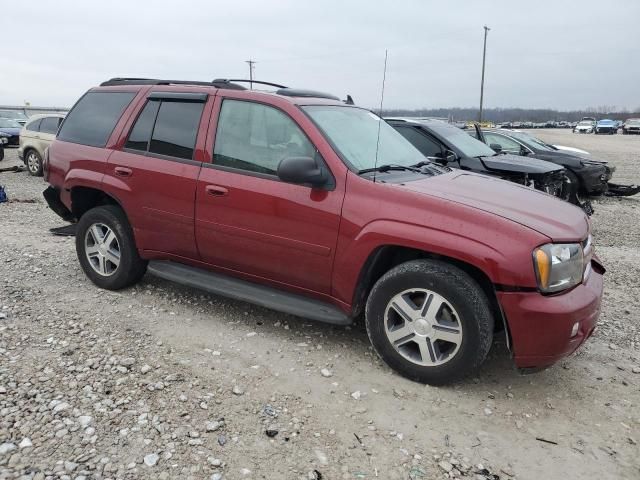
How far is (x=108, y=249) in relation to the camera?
185 inches

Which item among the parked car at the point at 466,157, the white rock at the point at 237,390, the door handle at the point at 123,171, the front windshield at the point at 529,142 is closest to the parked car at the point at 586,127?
the front windshield at the point at 529,142

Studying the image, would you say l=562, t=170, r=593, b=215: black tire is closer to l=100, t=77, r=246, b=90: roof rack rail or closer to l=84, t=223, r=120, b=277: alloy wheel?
l=100, t=77, r=246, b=90: roof rack rail

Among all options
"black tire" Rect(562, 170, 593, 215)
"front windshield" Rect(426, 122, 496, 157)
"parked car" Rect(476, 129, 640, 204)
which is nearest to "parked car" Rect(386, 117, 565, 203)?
"front windshield" Rect(426, 122, 496, 157)

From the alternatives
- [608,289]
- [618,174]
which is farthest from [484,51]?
[608,289]

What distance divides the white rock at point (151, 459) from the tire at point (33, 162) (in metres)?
12.6

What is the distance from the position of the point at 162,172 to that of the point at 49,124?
36.6 ft

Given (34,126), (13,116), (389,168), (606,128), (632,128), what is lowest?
(389,168)

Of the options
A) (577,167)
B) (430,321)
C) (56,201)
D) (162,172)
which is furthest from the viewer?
(577,167)

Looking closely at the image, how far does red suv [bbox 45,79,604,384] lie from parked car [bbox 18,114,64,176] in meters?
9.45

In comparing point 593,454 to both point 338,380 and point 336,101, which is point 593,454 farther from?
point 336,101

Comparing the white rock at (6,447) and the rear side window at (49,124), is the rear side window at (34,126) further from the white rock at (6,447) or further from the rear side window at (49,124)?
the white rock at (6,447)

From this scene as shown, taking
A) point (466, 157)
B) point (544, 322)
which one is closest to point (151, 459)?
point (544, 322)

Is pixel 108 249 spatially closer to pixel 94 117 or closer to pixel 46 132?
pixel 94 117

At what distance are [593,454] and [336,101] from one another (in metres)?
3.16
